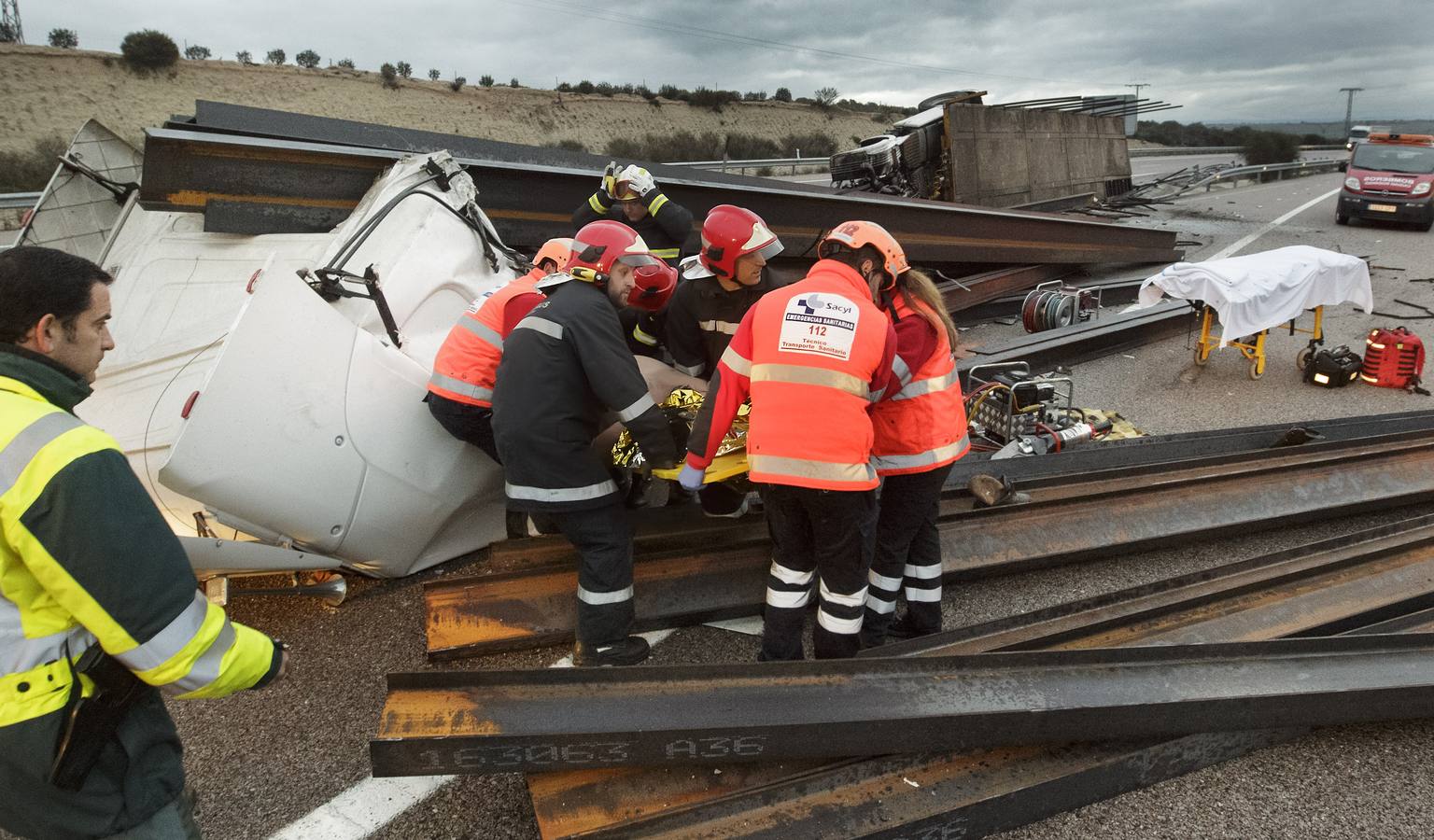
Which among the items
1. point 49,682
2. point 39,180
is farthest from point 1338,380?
point 39,180

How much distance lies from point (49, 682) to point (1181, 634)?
3415mm

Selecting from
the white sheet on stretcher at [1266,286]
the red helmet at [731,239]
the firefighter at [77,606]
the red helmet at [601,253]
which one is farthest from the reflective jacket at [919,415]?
the white sheet on stretcher at [1266,286]

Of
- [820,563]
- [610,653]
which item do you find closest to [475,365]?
[610,653]

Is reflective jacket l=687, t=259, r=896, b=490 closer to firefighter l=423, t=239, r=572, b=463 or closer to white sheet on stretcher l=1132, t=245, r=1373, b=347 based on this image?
firefighter l=423, t=239, r=572, b=463

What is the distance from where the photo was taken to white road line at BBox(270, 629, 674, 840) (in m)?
2.58

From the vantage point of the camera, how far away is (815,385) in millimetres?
2811

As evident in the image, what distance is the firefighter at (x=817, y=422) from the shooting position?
110 inches

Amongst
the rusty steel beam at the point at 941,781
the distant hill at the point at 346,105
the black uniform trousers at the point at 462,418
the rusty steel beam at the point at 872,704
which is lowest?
the rusty steel beam at the point at 941,781

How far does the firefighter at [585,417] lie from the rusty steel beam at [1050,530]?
11.9 inches

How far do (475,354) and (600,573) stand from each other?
3.80 ft

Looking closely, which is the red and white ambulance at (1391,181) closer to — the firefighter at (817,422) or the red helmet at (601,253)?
the firefighter at (817,422)

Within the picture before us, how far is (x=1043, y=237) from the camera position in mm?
10203

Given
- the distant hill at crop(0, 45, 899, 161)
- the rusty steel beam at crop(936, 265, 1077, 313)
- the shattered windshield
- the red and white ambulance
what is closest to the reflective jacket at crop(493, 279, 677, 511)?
the rusty steel beam at crop(936, 265, 1077, 313)

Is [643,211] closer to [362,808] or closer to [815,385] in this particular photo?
[815,385]
